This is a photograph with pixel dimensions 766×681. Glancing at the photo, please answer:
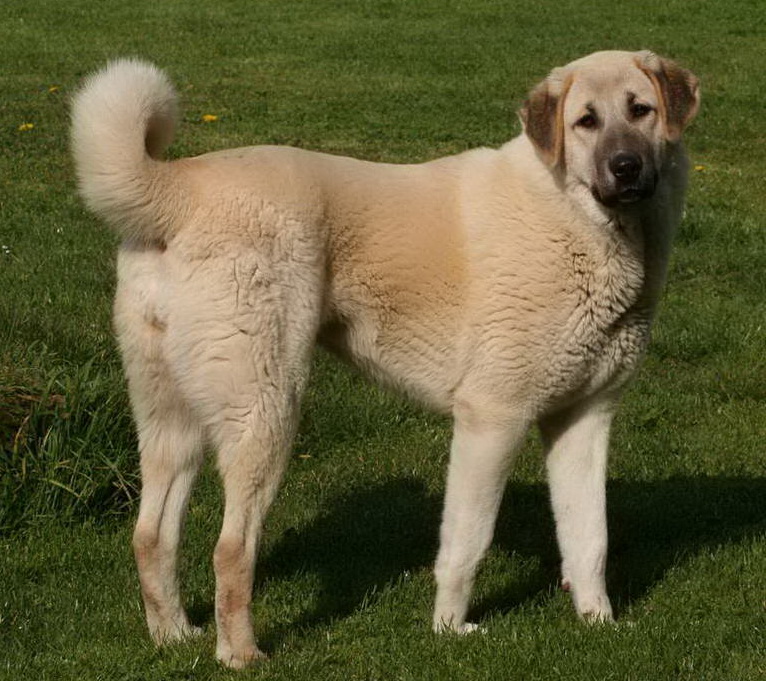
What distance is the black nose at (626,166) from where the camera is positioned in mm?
4719

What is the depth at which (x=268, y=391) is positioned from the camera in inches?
179

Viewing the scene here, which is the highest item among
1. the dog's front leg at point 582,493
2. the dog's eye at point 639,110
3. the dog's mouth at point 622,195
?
the dog's eye at point 639,110

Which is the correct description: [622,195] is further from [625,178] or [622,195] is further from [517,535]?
[517,535]

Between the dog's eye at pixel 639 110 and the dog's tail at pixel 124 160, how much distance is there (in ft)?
5.47

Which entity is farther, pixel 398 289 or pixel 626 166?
Result: pixel 398 289

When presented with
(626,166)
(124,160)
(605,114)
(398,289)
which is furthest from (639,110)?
(124,160)

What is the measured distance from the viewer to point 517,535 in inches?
237

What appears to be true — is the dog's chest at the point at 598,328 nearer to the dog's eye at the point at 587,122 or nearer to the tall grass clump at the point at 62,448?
the dog's eye at the point at 587,122

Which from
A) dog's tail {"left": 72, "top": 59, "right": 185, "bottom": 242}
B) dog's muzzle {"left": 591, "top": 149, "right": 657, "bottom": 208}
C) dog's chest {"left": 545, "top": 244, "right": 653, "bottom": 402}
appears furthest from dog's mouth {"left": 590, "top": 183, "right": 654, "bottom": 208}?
dog's tail {"left": 72, "top": 59, "right": 185, "bottom": 242}

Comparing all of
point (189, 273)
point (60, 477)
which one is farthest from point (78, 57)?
point (189, 273)

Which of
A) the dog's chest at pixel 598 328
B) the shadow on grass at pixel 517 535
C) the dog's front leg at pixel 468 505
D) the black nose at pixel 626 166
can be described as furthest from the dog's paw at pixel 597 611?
the black nose at pixel 626 166

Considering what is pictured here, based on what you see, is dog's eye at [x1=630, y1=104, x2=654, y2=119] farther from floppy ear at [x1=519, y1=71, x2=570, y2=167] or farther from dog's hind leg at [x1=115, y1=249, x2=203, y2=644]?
dog's hind leg at [x1=115, y1=249, x2=203, y2=644]

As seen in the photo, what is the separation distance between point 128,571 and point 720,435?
10.3 ft

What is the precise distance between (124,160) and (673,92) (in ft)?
6.62
